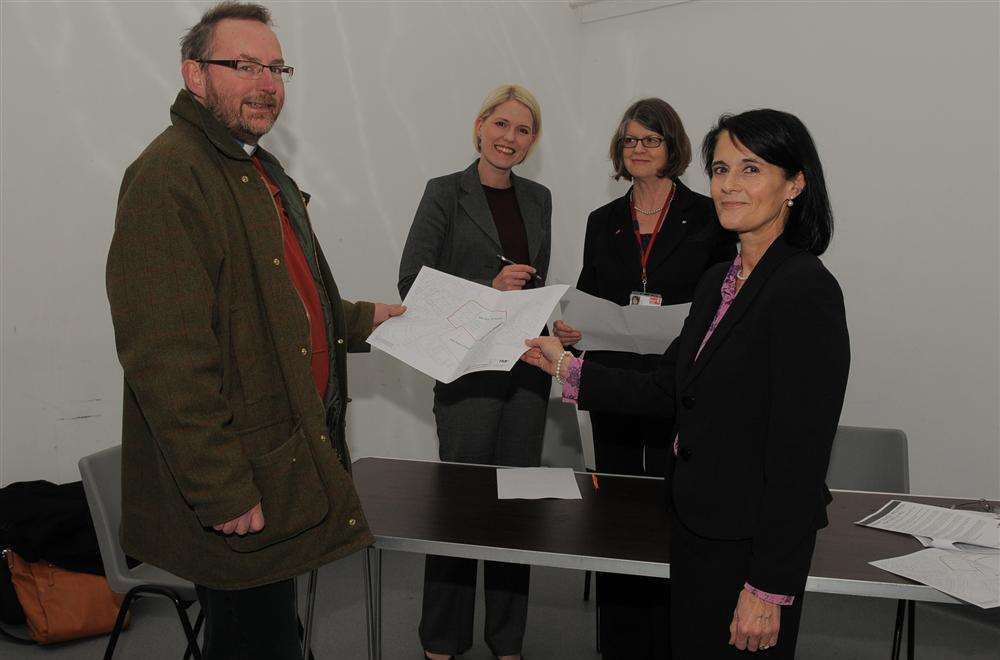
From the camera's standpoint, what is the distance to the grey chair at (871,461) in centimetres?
272

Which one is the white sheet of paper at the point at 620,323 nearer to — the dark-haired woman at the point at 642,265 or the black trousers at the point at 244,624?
the dark-haired woman at the point at 642,265

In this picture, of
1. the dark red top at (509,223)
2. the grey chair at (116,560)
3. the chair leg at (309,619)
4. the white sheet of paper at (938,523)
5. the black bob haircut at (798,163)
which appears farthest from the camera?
the dark red top at (509,223)

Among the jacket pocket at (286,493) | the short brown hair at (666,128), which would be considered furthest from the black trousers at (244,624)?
the short brown hair at (666,128)

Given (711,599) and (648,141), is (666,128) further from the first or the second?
(711,599)

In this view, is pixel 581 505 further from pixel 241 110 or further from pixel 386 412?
pixel 386 412

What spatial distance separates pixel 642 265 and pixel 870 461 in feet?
3.52

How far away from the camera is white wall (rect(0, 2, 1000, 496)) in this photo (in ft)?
9.29

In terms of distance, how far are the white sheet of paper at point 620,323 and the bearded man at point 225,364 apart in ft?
3.05

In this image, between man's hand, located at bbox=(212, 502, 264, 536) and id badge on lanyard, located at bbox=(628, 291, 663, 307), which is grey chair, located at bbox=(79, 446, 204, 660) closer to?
man's hand, located at bbox=(212, 502, 264, 536)

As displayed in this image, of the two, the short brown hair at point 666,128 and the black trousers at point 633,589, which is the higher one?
the short brown hair at point 666,128

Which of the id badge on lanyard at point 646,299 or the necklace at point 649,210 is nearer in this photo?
the id badge on lanyard at point 646,299

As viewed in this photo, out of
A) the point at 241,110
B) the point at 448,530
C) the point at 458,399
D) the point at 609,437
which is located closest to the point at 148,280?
the point at 241,110

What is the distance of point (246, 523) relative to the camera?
144 cm

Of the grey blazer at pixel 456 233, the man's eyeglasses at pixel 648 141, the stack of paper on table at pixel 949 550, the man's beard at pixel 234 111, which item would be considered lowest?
the stack of paper on table at pixel 949 550
